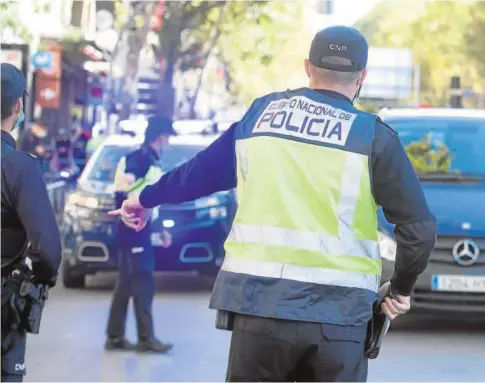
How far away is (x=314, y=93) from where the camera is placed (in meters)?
4.24

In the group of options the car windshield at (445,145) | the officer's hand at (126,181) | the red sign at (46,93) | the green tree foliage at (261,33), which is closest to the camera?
the officer's hand at (126,181)

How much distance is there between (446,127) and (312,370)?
738 centimetres

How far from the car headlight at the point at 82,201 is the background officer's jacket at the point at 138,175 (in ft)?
11.2

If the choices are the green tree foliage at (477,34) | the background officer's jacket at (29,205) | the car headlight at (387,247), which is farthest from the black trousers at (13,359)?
the green tree foliage at (477,34)

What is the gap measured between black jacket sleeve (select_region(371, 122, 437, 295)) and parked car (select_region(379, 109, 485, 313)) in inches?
201

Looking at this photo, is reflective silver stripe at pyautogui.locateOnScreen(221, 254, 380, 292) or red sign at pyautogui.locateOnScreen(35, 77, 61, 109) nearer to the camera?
reflective silver stripe at pyautogui.locateOnScreen(221, 254, 380, 292)

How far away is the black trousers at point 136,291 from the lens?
9352 millimetres

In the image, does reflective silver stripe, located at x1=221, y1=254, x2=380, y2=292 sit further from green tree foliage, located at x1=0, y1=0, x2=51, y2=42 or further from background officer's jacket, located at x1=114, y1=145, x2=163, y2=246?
green tree foliage, located at x1=0, y1=0, x2=51, y2=42

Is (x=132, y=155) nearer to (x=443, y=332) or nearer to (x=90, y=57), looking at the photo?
(x=443, y=332)

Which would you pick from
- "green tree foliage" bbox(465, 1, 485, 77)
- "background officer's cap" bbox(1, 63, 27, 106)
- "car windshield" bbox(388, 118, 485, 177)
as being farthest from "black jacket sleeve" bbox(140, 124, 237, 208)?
"green tree foliage" bbox(465, 1, 485, 77)

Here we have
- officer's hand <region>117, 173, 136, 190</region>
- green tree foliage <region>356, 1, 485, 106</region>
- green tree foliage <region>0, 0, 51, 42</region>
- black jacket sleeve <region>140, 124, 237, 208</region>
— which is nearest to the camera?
→ black jacket sleeve <region>140, 124, 237, 208</region>

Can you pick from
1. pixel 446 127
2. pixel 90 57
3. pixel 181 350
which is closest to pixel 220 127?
pixel 90 57

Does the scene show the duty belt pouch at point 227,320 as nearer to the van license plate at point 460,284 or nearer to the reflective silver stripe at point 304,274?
the reflective silver stripe at point 304,274

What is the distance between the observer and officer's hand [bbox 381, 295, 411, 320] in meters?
4.21
